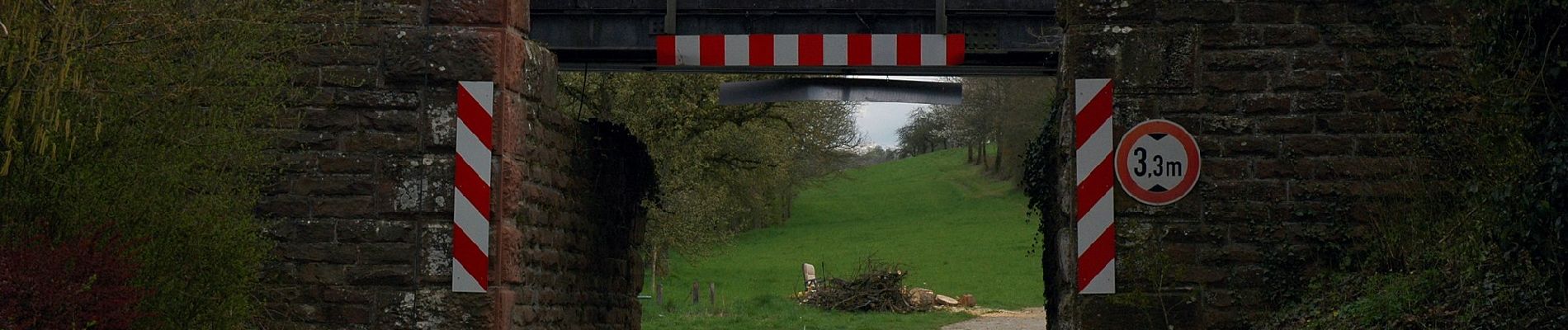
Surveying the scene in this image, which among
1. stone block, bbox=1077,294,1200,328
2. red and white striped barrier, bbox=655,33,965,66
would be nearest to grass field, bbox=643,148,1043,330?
red and white striped barrier, bbox=655,33,965,66

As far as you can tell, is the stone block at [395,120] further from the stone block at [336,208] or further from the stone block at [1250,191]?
the stone block at [1250,191]

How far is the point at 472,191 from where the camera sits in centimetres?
837

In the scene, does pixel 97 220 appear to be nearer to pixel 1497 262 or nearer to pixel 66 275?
pixel 66 275

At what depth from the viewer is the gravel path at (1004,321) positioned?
23.7 meters

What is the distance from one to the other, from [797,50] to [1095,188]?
2855mm

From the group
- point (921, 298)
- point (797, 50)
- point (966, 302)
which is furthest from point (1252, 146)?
point (966, 302)

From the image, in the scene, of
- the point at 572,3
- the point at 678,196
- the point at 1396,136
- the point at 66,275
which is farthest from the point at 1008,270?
the point at 66,275

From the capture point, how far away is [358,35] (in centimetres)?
841

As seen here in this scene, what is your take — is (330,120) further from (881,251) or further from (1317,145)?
(881,251)

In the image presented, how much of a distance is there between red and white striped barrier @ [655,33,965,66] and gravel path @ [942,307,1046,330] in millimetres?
10969

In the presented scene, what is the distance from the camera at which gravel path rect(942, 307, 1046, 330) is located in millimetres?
23688

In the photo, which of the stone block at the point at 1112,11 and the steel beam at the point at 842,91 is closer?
the stone block at the point at 1112,11

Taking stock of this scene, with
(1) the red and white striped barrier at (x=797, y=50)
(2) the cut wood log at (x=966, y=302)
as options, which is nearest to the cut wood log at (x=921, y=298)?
(2) the cut wood log at (x=966, y=302)

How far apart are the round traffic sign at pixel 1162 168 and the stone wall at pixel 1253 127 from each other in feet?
0.14
